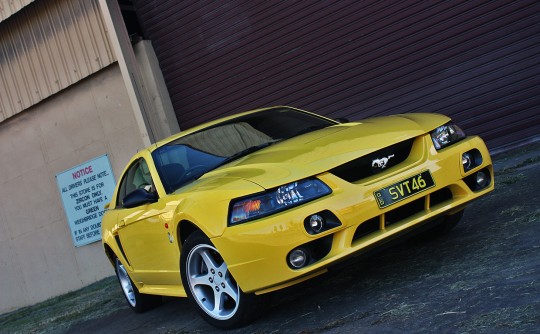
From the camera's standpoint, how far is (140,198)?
18.7ft

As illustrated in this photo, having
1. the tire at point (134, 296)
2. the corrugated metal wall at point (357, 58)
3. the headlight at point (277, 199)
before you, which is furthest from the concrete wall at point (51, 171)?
the headlight at point (277, 199)

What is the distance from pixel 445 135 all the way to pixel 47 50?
9.20 m

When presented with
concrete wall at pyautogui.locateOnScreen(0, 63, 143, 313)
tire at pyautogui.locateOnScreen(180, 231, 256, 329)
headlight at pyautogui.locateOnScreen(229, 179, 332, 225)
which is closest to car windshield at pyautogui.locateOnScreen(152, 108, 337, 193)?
tire at pyautogui.locateOnScreen(180, 231, 256, 329)

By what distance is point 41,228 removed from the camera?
45.4 ft

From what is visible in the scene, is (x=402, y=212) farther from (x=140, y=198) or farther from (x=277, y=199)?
(x=140, y=198)

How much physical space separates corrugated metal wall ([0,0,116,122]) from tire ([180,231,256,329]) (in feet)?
24.4

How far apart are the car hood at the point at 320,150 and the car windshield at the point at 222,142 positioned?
1.17ft

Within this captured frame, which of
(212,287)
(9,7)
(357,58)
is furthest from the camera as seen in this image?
(9,7)

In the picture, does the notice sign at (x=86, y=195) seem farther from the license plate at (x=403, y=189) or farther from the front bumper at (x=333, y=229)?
the license plate at (x=403, y=189)

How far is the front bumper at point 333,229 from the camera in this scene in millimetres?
4469

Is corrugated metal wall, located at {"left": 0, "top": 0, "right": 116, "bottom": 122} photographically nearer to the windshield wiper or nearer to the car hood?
the windshield wiper

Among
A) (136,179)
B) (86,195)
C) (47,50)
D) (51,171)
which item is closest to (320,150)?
(136,179)

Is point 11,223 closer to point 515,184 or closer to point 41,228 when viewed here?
point 41,228

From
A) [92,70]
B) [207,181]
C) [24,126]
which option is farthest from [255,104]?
[207,181]
